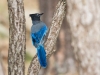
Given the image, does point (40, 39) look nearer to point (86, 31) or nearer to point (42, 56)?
point (42, 56)

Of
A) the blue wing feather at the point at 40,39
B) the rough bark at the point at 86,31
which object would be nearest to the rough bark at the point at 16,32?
the blue wing feather at the point at 40,39

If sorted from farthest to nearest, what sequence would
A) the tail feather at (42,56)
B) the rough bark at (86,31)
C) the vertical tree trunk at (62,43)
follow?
the vertical tree trunk at (62,43) < the rough bark at (86,31) < the tail feather at (42,56)

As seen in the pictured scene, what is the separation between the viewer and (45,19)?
261 inches

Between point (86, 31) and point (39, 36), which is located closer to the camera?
point (39, 36)

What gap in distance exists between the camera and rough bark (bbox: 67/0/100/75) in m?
3.76

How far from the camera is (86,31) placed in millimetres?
3844

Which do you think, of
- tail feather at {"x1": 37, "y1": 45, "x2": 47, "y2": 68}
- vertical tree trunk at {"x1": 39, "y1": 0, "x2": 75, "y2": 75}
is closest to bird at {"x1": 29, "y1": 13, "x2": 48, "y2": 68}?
tail feather at {"x1": 37, "y1": 45, "x2": 47, "y2": 68}

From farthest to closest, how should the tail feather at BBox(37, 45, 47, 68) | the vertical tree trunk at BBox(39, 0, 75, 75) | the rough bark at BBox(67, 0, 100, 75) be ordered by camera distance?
the vertical tree trunk at BBox(39, 0, 75, 75), the rough bark at BBox(67, 0, 100, 75), the tail feather at BBox(37, 45, 47, 68)

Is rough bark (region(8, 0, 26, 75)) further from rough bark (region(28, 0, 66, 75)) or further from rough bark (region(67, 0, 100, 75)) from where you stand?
rough bark (region(67, 0, 100, 75))

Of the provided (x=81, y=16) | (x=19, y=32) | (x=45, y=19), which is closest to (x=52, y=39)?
(x=19, y=32)

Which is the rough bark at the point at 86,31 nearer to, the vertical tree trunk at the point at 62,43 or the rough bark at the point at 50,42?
the rough bark at the point at 50,42

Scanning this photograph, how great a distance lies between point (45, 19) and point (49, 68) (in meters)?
1.16

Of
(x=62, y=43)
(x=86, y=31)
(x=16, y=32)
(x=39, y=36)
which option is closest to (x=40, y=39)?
(x=39, y=36)

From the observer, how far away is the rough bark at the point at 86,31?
12.3ft
